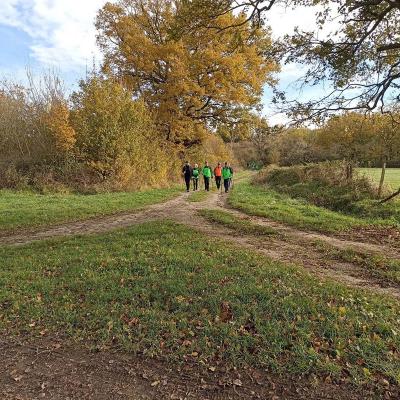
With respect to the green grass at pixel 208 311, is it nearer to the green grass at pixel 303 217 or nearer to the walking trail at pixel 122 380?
the walking trail at pixel 122 380

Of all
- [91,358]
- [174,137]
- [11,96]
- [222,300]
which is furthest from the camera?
[174,137]

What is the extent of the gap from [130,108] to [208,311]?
63.8ft

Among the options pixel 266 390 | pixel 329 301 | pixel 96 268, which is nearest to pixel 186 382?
pixel 266 390

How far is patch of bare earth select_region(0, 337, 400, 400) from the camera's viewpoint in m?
3.86

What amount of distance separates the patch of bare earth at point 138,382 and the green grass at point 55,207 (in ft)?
25.7

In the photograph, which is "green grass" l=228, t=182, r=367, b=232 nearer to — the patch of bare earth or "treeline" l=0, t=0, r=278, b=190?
the patch of bare earth

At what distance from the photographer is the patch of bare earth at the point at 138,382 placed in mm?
3859

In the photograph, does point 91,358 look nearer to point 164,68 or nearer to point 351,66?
point 351,66

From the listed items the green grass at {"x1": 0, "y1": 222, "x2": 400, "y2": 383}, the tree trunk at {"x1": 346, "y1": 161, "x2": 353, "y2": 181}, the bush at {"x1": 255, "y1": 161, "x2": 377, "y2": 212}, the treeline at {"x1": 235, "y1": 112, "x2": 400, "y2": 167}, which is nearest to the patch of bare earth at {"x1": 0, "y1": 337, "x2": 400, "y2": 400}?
the green grass at {"x1": 0, "y1": 222, "x2": 400, "y2": 383}

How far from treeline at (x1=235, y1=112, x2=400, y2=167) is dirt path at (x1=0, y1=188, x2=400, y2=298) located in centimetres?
289

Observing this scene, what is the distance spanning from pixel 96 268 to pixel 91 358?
9.21 ft

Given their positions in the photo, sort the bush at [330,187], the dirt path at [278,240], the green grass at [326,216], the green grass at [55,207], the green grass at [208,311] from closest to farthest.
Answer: the green grass at [208,311] → the dirt path at [278,240] → the green grass at [326,216] → the green grass at [55,207] → the bush at [330,187]

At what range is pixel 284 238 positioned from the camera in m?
9.50

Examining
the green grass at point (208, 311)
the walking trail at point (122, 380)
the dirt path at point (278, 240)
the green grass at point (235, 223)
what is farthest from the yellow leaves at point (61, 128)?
the walking trail at point (122, 380)
